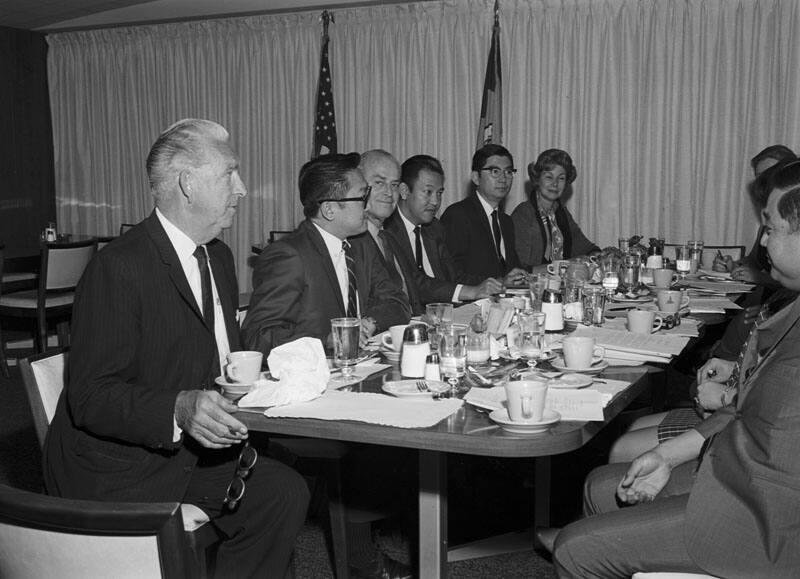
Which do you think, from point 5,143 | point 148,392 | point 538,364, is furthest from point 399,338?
point 5,143

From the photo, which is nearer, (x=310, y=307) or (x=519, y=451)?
(x=519, y=451)

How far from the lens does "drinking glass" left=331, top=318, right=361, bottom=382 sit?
8.03ft

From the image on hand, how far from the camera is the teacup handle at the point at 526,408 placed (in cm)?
189

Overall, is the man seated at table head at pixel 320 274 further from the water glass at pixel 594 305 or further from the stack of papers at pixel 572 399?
the stack of papers at pixel 572 399

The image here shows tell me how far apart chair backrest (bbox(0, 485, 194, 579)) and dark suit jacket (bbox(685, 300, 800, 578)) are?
1.04 meters

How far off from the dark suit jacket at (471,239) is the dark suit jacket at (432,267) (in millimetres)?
90

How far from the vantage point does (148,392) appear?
6.95 ft

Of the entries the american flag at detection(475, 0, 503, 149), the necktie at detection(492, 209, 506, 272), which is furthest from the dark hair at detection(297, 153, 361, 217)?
the american flag at detection(475, 0, 503, 149)

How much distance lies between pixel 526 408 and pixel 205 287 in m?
0.99

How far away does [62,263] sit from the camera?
6.14 meters

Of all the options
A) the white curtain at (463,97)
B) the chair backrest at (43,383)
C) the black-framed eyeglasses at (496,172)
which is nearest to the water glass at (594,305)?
the chair backrest at (43,383)

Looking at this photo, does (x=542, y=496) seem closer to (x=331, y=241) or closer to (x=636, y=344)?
(x=636, y=344)

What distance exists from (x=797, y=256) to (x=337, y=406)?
111 centimetres

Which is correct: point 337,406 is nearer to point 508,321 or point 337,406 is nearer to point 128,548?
point 128,548
